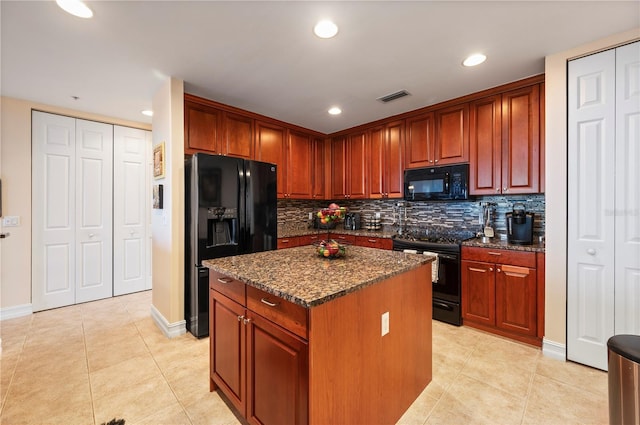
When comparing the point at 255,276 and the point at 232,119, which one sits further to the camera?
the point at 232,119

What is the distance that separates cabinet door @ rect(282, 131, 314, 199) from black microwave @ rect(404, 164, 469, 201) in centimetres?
152

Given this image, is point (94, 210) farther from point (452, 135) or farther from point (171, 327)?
point (452, 135)

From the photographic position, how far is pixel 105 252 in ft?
12.4

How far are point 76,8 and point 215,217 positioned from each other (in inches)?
67.3

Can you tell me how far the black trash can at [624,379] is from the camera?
120cm

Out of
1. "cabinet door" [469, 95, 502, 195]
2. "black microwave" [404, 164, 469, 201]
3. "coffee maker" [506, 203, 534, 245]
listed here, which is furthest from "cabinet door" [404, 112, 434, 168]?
"coffee maker" [506, 203, 534, 245]

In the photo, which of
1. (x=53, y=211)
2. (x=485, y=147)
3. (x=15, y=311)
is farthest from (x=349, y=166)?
(x=15, y=311)

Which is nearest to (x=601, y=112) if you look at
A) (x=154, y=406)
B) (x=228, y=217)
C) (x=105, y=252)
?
(x=228, y=217)

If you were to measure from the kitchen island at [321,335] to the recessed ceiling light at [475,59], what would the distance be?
5.76 feet

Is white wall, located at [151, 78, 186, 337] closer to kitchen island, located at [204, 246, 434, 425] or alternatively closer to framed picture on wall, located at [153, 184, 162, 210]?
framed picture on wall, located at [153, 184, 162, 210]

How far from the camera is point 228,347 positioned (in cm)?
161

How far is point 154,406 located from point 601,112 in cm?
374

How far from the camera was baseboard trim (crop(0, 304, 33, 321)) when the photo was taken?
10.0 ft

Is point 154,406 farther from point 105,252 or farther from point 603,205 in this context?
point 603,205
